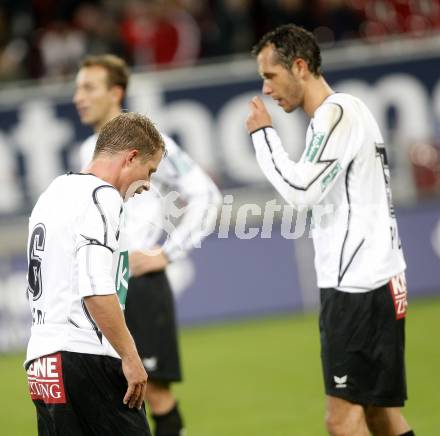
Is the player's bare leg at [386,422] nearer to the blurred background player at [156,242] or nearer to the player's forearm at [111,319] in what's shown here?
the blurred background player at [156,242]

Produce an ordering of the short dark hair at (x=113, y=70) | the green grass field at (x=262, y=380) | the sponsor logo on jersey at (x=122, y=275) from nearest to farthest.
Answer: the sponsor logo on jersey at (x=122, y=275) → the short dark hair at (x=113, y=70) → the green grass field at (x=262, y=380)

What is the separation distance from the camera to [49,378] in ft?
13.5

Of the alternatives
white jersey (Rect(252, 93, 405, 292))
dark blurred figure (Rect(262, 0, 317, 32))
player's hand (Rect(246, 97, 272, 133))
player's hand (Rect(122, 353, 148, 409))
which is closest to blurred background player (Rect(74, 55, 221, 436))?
player's hand (Rect(246, 97, 272, 133))

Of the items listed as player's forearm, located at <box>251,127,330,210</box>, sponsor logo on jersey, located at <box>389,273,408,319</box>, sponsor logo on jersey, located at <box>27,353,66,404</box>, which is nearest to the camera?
sponsor logo on jersey, located at <box>27,353,66,404</box>

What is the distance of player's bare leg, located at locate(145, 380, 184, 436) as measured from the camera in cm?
604

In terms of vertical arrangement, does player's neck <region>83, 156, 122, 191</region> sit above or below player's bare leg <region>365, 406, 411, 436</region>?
above

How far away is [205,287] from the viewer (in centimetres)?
1159

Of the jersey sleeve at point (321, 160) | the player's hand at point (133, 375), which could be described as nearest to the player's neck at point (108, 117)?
the jersey sleeve at point (321, 160)

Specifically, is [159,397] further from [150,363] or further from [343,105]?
[343,105]

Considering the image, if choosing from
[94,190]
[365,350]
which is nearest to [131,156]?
[94,190]

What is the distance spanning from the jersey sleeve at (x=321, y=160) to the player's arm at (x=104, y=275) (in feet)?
3.50

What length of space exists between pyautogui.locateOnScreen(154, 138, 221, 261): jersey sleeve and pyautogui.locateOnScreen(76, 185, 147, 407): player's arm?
209cm

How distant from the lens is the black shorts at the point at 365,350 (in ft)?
15.9

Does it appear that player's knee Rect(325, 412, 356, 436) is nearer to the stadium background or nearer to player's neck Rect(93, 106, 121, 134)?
player's neck Rect(93, 106, 121, 134)
